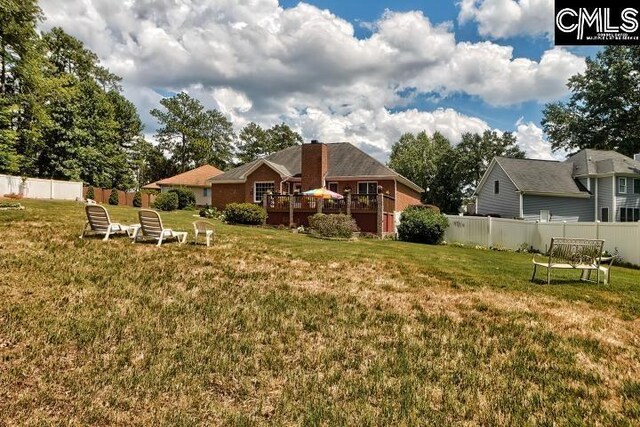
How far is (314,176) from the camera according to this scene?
28.2 meters

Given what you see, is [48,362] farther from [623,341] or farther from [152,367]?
[623,341]

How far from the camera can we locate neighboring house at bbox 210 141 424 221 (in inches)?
1106

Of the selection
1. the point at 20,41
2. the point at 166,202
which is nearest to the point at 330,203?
the point at 166,202

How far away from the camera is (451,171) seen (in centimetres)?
4916

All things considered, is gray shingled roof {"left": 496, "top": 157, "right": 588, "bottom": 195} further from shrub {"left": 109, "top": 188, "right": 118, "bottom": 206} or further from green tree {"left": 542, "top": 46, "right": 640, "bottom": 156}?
shrub {"left": 109, "top": 188, "right": 118, "bottom": 206}

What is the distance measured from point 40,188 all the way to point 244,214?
20.8 m

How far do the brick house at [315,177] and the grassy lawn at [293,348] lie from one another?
1826 centimetres

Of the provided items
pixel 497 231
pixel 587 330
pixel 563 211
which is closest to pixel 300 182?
pixel 497 231

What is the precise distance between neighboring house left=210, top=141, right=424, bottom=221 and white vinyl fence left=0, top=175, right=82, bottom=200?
1304 cm

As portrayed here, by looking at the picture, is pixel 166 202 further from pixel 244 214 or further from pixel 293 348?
pixel 293 348

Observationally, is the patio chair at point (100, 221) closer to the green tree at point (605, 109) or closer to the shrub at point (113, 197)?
the shrub at point (113, 197)

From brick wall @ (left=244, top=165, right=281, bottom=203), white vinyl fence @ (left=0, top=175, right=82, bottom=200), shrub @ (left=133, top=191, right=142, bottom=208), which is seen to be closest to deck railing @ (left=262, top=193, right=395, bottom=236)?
brick wall @ (left=244, top=165, right=281, bottom=203)

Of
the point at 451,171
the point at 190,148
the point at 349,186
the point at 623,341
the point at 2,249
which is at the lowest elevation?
the point at 623,341

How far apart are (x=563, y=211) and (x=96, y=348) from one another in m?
35.8
